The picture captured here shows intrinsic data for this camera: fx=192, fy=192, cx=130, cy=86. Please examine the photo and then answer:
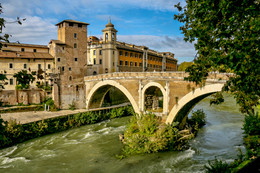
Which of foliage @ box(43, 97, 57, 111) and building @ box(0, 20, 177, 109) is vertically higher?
building @ box(0, 20, 177, 109)

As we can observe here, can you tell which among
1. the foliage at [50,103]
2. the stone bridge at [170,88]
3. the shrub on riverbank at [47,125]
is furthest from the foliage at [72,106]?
the stone bridge at [170,88]

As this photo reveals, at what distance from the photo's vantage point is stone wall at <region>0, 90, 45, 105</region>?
28.0 m

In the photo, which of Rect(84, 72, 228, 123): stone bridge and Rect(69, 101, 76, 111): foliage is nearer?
Rect(84, 72, 228, 123): stone bridge

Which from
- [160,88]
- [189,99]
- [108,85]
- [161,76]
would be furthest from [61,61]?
[189,99]

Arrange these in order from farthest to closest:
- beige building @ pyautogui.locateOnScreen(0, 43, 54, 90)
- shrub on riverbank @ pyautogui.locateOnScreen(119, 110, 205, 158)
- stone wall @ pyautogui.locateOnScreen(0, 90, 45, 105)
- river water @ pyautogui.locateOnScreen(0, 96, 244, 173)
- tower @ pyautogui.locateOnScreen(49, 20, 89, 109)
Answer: tower @ pyautogui.locateOnScreen(49, 20, 89, 109)
beige building @ pyautogui.locateOnScreen(0, 43, 54, 90)
stone wall @ pyautogui.locateOnScreen(0, 90, 45, 105)
shrub on riverbank @ pyautogui.locateOnScreen(119, 110, 205, 158)
river water @ pyautogui.locateOnScreen(0, 96, 244, 173)

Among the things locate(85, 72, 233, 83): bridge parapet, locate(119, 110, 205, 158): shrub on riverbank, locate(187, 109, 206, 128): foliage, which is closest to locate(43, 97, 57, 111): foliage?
locate(85, 72, 233, 83): bridge parapet

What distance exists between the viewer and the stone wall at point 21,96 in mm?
28031

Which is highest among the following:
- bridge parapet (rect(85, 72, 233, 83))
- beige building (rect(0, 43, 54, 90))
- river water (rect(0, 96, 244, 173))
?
beige building (rect(0, 43, 54, 90))

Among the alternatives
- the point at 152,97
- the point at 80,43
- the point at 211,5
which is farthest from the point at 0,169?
the point at 80,43

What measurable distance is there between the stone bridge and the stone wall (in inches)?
453

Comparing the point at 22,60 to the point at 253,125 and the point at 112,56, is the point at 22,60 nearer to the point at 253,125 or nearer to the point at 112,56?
the point at 112,56

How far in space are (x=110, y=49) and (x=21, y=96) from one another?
1694 centimetres

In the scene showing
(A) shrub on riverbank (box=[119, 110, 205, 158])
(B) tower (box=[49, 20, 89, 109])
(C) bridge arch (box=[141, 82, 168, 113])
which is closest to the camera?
(A) shrub on riverbank (box=[119, 110, 205, 158])

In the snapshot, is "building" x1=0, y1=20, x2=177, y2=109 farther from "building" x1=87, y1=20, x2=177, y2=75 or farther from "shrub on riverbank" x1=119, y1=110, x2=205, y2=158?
"shrub on riverbank" x1=119, y1=110, x2=205, y2=158
